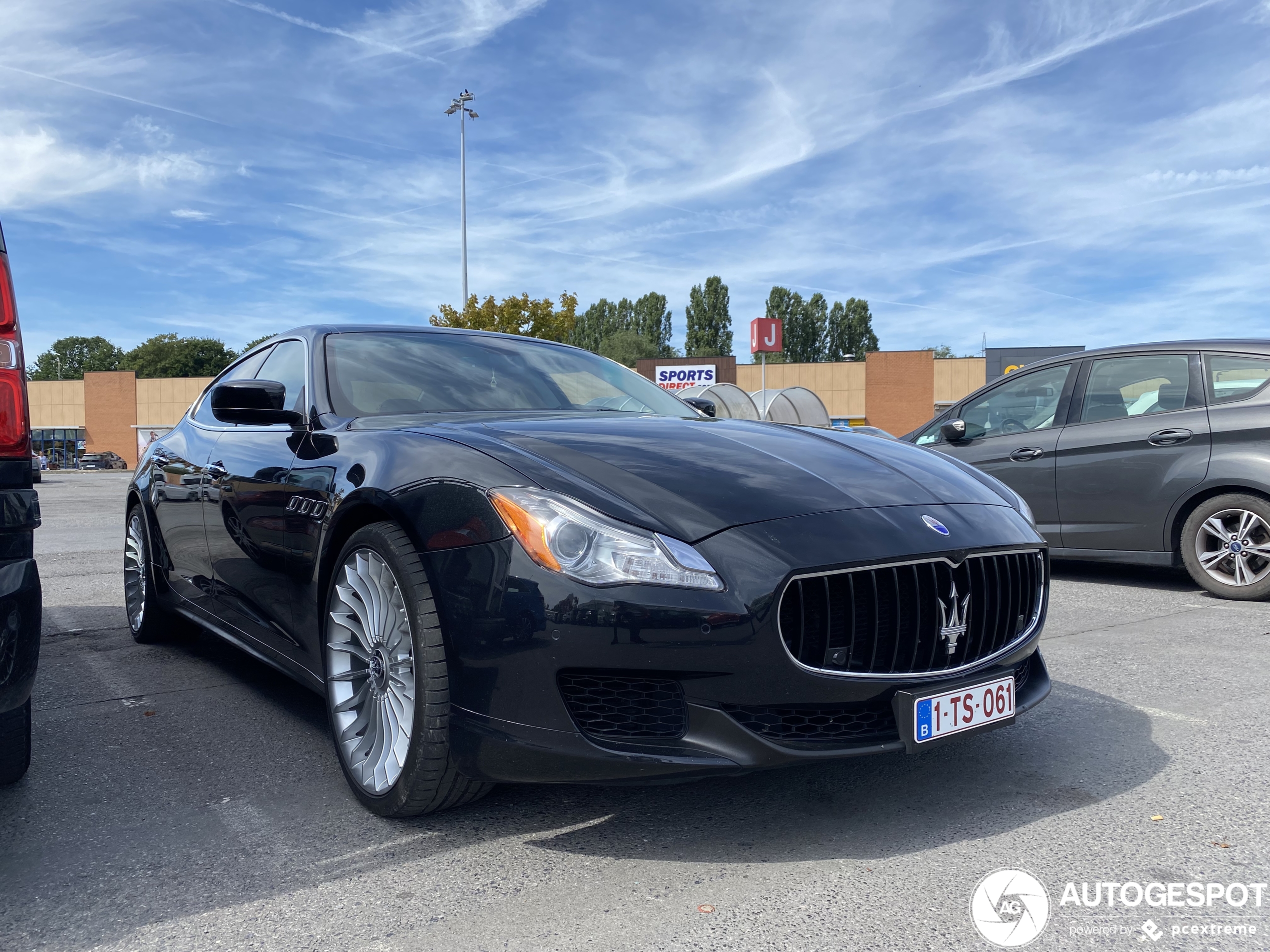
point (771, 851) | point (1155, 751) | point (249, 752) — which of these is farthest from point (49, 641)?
point (1155, 751)

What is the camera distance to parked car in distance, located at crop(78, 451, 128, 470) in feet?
174

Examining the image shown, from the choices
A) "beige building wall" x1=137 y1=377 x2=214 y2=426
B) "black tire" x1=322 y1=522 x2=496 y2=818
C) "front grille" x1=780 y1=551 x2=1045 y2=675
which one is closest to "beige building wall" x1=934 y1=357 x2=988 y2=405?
"beige building wall" x1=137 y1=377 x2=214 y2=426

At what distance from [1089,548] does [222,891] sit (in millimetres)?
5813

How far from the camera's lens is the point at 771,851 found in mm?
2389

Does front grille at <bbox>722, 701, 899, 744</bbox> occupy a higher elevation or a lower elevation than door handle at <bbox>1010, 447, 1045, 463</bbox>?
lower

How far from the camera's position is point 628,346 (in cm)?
7806

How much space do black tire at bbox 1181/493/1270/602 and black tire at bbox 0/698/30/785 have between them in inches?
237

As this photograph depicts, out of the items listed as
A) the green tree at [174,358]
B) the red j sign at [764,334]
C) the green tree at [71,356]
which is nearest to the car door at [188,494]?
the red j sign at [764,334]

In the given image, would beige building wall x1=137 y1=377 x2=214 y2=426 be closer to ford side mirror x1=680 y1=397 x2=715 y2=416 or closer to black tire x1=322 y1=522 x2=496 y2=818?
ford side mirror x1=680 y1=397 x2=715 y2=416

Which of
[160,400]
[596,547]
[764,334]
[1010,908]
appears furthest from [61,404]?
[1010,908]

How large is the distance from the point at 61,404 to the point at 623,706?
208 ft

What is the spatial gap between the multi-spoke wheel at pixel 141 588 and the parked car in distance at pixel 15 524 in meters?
2.23

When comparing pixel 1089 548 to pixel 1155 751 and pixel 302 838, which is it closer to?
pixel 1155 751

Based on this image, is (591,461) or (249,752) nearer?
(591,461)
